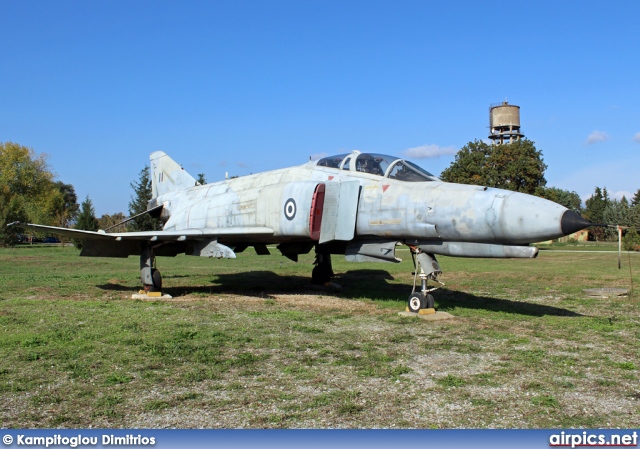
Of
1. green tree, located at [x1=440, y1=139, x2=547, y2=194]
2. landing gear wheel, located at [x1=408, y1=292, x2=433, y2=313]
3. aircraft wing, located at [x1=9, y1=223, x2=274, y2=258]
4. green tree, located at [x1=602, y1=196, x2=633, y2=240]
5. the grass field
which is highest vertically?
green tree, located at [x1=440, y1=139, x2=547, y2=194]

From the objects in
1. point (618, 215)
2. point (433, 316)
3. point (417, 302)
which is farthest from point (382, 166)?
point (618, 215)

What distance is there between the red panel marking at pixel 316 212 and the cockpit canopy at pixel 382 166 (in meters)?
Answer: 0.84

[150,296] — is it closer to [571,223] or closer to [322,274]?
[322,274]

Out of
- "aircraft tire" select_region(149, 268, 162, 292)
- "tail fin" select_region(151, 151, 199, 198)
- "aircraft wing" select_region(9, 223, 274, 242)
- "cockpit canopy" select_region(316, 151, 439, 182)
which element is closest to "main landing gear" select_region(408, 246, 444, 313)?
"cockpit canopy" select_region(316, 151, 439, 182)

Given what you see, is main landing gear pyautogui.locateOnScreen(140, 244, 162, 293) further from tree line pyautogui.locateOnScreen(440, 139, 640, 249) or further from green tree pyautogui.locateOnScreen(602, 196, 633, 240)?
green tree pyautogui.locateOnScreen(602, 196, 633, 240)

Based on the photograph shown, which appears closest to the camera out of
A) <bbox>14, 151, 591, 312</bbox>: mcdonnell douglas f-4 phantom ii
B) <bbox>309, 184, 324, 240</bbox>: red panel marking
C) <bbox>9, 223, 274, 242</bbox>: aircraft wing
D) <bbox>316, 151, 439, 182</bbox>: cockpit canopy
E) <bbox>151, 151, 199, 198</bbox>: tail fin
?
<bbox>14, 151, 591, 312</bbox>: mcdonnell douglas f-4 phantom ii

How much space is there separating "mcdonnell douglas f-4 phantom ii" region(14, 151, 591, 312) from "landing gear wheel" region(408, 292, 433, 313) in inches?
0.7

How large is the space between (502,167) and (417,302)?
41748 millimetres

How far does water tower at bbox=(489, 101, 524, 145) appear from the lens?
69062mm

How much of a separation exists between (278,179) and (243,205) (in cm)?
102

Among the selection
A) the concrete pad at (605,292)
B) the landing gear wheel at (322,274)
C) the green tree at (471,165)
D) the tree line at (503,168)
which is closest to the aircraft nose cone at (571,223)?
the concrete pad at (605,292)

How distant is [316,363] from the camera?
616 centimetres

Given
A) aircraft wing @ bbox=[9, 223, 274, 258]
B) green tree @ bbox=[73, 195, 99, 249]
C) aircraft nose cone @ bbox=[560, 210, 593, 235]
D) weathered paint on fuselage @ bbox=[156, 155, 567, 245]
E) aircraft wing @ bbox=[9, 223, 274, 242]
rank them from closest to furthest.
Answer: aircraft nose cone @ bbox=[560, 210, 593, 235]
weathered paint on fuselage @ bbox=[156, 155, 567, 245]
aircraft wing @ bbox=[9, 223, 274, 242]
aircraft wing @ bbox=[9, 223, 274, 258]
green tree @ bbox=[73, 195, 99, 249]

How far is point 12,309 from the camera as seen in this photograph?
10008mm
